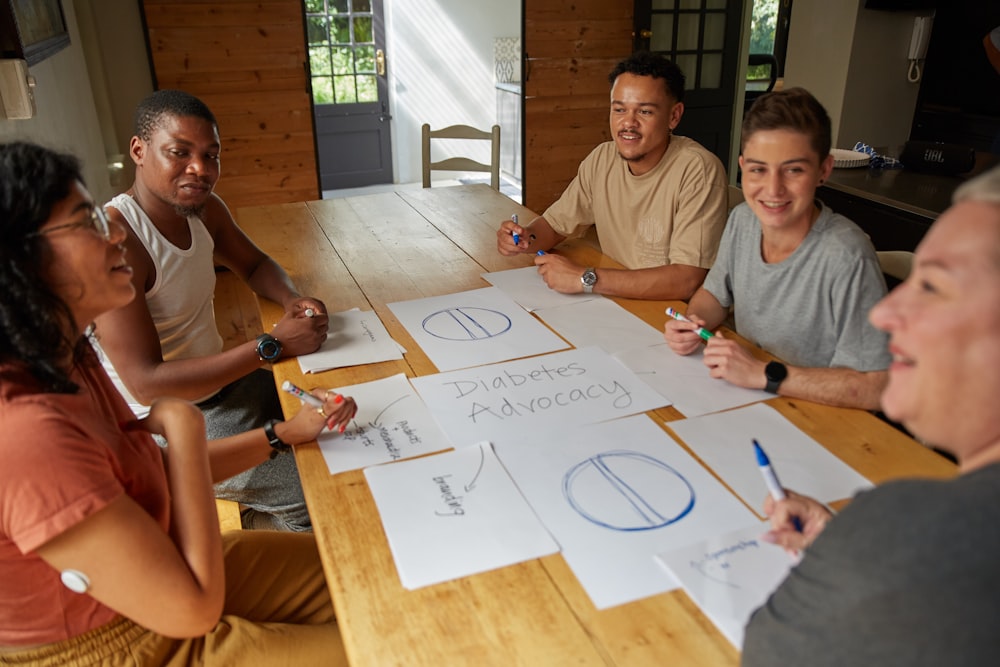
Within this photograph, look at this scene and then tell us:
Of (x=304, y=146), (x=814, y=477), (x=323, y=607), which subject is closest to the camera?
(x=814, y=477)

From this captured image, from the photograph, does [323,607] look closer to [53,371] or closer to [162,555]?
[162,555]

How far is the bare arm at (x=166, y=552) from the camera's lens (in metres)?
0.83

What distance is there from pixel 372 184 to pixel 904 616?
628 cm

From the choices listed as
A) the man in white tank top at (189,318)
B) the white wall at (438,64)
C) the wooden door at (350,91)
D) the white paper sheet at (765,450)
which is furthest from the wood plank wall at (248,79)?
the white paper sheet at (765,450)

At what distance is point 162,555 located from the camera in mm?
875

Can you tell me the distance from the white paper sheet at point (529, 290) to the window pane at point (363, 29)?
4.82 m

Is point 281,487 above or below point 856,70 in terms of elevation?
below

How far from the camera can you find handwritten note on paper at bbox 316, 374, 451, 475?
112 centimetres

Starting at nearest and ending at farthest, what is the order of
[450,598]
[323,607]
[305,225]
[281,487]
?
[450,598]
[323,607]
[281,487]
[305,225]

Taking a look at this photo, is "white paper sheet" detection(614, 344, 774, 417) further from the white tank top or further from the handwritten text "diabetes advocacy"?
the white tank top

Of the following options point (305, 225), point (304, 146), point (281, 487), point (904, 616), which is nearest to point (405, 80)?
point (304, 146)

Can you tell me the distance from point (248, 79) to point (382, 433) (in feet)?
11.9

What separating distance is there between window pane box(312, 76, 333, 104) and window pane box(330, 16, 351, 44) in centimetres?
32

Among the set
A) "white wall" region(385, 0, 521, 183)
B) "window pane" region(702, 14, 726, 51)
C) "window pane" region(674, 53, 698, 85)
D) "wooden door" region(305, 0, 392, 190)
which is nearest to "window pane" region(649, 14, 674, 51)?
"window pane" region(674, 53, 698, 85)
